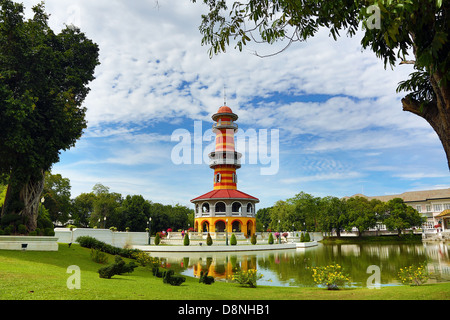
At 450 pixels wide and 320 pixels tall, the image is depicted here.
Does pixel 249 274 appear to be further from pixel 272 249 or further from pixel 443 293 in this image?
pixel 272 249

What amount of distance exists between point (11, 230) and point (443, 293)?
2107 cm

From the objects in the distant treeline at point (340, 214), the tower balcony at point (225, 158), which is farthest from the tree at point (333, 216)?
the tower balcony at point (225, 158)

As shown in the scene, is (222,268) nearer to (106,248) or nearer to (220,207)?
(106,248)

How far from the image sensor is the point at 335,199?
55.7 metres

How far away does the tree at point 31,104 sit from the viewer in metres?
16.1

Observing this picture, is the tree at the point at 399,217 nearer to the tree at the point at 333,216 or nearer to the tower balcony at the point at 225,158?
the tree at the point at 333,216

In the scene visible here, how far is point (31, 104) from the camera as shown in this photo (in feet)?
53.6

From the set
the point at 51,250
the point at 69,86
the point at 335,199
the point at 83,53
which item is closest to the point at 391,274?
the point at 51,250

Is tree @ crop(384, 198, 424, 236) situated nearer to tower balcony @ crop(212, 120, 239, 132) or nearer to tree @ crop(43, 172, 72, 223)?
tower balcony @ crop(212, 120, 239, 132)

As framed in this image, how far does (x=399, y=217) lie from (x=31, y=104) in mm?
54323

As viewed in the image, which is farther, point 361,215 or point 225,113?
point 361,215

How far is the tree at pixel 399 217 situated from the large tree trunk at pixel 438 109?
48959 millimetres

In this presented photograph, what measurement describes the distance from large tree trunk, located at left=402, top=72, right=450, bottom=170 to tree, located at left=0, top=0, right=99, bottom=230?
1740 cm

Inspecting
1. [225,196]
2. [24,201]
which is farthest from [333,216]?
[24,201]
